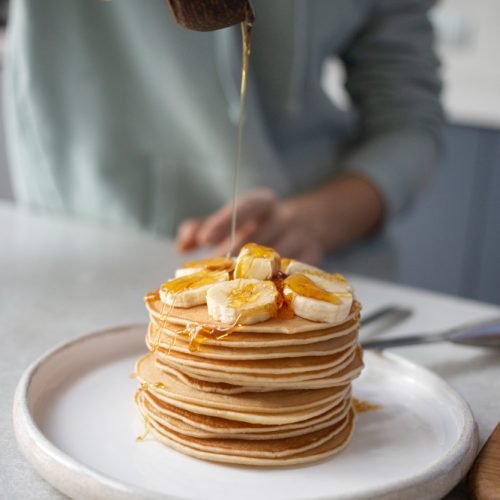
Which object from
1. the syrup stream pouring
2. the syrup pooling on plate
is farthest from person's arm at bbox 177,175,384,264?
the syrup pooling on plate

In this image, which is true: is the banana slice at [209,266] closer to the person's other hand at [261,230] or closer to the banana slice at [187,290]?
the banana slice at [187,290]

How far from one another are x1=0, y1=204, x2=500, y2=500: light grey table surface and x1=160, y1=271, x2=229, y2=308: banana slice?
6.8 inches

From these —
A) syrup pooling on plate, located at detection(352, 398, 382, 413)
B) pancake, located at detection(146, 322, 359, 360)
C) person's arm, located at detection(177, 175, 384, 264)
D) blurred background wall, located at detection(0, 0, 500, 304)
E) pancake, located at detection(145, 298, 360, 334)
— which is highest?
pancake, located at detection(145, 298, 360, 334)

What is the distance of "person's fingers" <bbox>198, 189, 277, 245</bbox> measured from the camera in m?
1.23

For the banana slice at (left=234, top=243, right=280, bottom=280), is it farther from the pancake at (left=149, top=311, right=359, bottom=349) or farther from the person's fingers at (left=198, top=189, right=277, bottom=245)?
the person's fingers at (left=198, top=189, right=277, bottom=245)

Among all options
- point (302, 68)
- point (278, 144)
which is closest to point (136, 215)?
point (278, 144)

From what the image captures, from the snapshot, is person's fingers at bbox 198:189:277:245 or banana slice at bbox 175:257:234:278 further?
person's fingers at bbox 198:189:277:245

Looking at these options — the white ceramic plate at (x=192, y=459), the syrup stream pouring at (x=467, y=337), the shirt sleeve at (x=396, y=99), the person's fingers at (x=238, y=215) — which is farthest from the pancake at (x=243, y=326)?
the shirt sleeve at (x=396, y=99)

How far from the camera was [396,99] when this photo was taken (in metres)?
1.67

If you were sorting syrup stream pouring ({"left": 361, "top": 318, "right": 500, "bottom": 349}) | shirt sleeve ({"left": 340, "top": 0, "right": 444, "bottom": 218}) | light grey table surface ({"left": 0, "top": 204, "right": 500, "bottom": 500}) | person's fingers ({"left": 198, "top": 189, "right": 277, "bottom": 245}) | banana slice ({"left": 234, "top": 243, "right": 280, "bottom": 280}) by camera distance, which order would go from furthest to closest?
shirt sleeve ({"left": 340, "top": 0, "right": 444, "bottom": 218})
person's fingers ({"left": 198, "top": 189, "right": 277, "bottom": 245})
syrup stream pouring ({"left": 361, "top": 318, "right": 500, "bottom": 349})
light grey table surface ({"left": 0, "top": 204, "right": 500, "bottom": 500})
banana slice ({"left": 234, "top": 243, "right": 280, "bottom": 280})

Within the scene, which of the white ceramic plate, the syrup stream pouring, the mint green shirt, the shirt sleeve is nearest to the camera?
the white ceramic plate

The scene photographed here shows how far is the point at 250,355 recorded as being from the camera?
0.60 meters

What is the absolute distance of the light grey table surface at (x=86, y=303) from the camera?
78cm

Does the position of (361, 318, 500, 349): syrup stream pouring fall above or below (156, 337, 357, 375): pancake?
below
